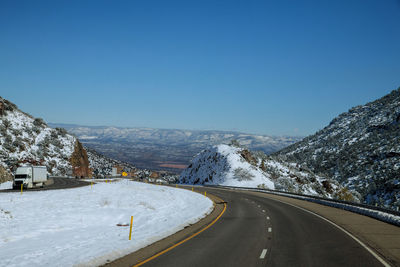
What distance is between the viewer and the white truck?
138 feet

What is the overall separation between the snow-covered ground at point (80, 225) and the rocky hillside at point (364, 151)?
57.4 metres

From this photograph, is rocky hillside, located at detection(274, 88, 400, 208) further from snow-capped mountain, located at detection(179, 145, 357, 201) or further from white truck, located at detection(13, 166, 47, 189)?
white truck, located at detection(13, 166, 47, 189)

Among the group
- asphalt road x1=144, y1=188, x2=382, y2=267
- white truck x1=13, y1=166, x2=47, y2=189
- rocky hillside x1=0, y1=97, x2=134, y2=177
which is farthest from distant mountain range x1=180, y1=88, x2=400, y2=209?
asphalt road x1=144, y1=188, x2=382, y2=267

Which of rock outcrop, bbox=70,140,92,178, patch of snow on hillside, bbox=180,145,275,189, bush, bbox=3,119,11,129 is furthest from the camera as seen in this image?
patch of snow on hillside, bbox=180,145,275,189

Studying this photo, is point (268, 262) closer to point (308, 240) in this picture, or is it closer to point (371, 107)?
point (308, 240)

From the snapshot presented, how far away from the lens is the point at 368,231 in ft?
60.5

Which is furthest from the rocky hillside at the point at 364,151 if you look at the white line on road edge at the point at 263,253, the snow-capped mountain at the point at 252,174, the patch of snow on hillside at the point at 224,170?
the white line on road edge at the point at 263,253

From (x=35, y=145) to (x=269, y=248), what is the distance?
7005 centimetres

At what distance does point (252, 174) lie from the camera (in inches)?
3236

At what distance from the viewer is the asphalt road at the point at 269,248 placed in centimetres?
1177

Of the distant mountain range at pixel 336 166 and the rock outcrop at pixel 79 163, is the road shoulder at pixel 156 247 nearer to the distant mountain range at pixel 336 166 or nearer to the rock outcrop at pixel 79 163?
the distant mountain range at pixel 336 166

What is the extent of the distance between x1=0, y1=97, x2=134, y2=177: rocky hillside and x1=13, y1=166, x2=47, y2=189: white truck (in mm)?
18091

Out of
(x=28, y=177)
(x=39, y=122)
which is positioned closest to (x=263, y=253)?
(x=28, y=177)

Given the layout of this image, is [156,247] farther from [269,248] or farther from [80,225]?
[80,225]
